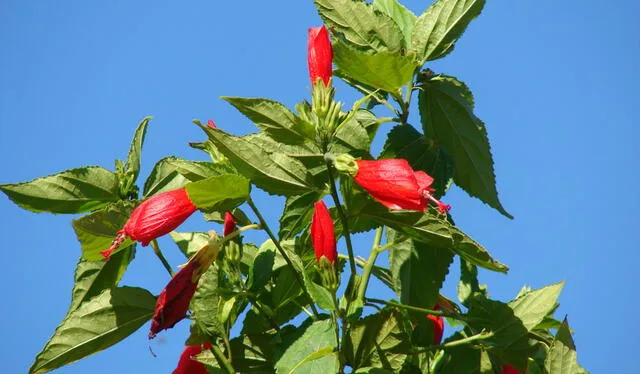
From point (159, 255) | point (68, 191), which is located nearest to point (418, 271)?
point (159, 255)

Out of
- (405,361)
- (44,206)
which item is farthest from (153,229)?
(405,361)

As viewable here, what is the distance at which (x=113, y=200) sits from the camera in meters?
→ 1.94

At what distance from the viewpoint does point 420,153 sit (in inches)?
75.0

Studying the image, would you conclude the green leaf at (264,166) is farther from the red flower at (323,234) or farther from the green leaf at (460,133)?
the green leaf at (460,133)

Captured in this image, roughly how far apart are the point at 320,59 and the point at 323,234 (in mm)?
370

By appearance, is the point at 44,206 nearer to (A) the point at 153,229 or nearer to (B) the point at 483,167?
(A) the point at 153,229

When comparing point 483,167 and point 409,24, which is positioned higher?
point 409,24

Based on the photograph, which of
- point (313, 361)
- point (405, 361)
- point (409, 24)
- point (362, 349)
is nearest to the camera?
point (313, 361)

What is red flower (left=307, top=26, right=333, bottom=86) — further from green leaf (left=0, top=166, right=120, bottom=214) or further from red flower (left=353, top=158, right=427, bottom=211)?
green leaf (left=0, top=166, right=120, bottom=214)

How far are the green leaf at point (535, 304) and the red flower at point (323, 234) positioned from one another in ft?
1.82

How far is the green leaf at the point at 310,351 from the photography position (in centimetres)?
153

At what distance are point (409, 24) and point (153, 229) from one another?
0.83 m

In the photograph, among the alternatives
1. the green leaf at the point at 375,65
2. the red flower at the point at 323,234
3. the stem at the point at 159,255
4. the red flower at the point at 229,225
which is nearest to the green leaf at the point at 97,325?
the stem at the point at 159,255

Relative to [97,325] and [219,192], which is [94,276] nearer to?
[97,325]
